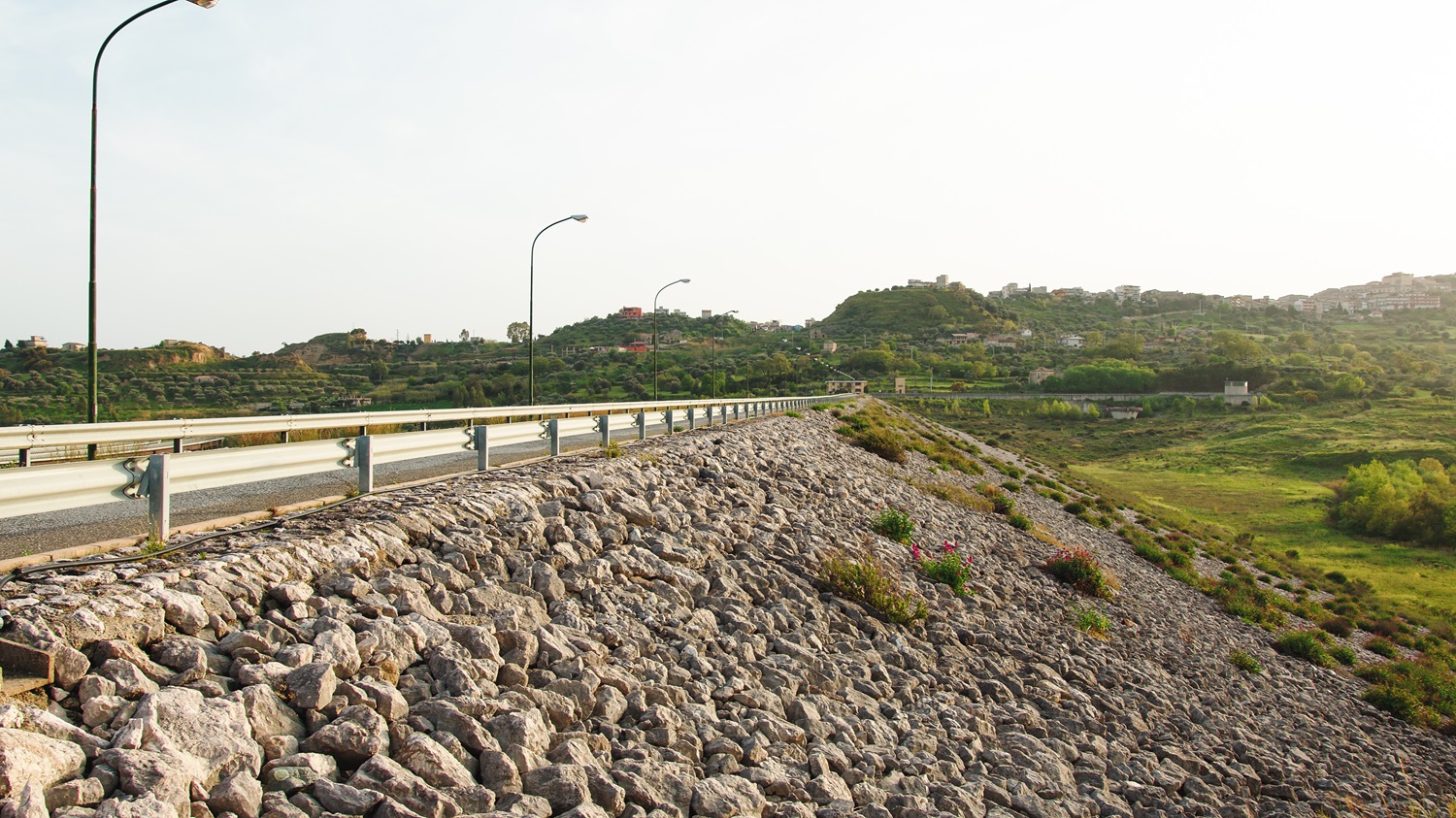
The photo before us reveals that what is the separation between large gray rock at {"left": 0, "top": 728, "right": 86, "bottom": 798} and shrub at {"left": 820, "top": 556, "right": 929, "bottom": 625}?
7.80 meters

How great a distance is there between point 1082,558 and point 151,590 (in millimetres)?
18835

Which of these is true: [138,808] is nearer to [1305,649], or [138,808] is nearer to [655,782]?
[655,782]

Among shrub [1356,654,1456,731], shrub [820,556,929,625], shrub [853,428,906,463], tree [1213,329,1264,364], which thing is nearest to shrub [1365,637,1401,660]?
shrub [1356,654,1456,731]

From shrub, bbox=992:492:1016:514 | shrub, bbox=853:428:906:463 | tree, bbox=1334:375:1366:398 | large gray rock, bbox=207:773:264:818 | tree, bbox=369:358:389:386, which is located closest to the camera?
large gray rock, bbox=207:773:264:818

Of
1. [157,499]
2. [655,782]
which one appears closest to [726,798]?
[655,782]

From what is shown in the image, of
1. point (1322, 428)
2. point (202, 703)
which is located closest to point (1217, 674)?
point (202, 703)

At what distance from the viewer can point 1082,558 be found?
1895 centimetres

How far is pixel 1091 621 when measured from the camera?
49.2 ft

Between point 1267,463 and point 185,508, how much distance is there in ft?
367

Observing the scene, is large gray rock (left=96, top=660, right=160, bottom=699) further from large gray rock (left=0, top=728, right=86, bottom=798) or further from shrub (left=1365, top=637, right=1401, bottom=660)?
shrub (left=1365, top=637, right=1401, bottom=660)

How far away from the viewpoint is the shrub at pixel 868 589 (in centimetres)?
974

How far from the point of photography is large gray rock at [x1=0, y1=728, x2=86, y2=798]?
2857mm

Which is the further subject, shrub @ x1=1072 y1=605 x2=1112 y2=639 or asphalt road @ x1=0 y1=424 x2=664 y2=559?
shrub @ x1=1072 y1=605 x2=1112 y2=639

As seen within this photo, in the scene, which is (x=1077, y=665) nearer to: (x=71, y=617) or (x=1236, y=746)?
(x=1236, y=746)
